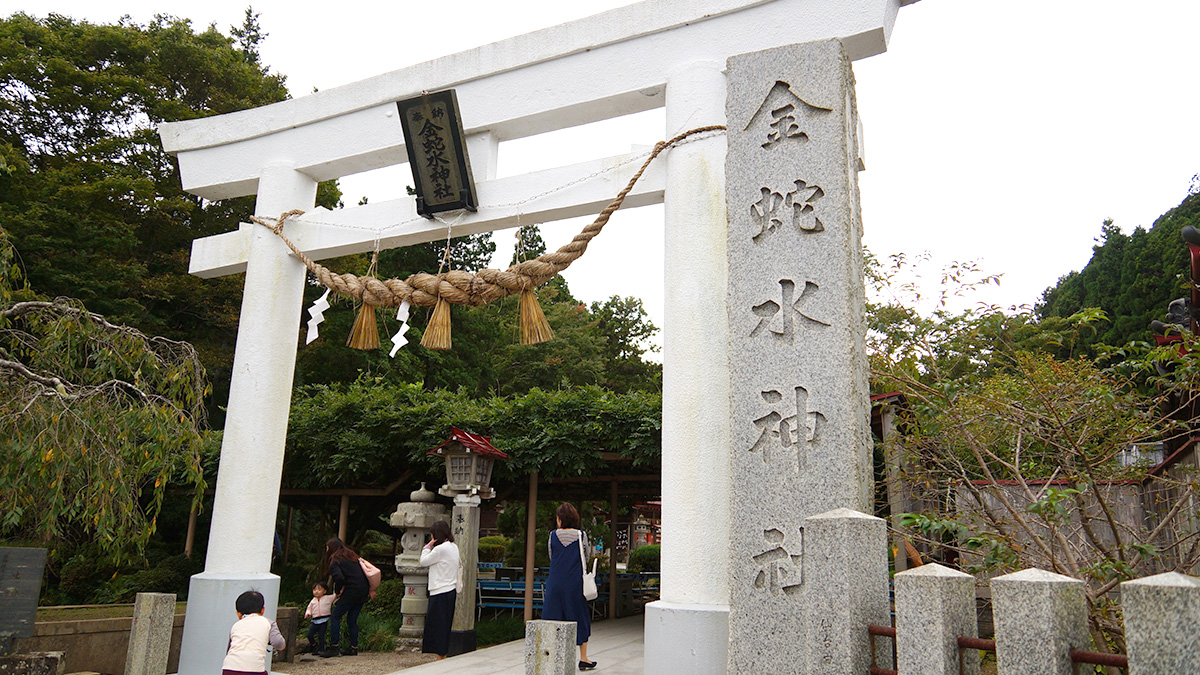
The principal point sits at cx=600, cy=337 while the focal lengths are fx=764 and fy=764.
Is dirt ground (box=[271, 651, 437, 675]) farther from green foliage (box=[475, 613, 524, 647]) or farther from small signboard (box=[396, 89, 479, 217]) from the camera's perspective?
small signboard (box=[396, 89, 479, 217])

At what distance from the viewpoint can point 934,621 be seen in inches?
89.3

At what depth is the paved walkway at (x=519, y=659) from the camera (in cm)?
588

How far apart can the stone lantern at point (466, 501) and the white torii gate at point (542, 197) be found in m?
1.61

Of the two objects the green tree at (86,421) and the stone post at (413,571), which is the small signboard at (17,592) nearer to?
the green tree at (86,421)

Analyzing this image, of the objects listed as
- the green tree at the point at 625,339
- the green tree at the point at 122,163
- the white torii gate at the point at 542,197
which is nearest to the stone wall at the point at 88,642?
the white torii gate at the point at 542,197

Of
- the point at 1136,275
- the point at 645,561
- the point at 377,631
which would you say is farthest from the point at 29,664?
the point at 1136,275

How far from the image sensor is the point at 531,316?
16.3 feet

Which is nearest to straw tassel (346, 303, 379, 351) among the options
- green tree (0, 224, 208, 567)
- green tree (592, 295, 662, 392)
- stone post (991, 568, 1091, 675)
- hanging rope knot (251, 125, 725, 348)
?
hanging rope knot (251, 125, 725, 348)

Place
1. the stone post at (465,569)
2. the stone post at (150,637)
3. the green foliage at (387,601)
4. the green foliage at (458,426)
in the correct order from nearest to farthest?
the stone post at (150,637)
the stone post at (465,569)
the green foliage at (458,426)
the green foliage at (387,601)

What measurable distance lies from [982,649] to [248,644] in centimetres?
324

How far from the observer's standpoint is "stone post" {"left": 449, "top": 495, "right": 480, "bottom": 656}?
22.3 feet

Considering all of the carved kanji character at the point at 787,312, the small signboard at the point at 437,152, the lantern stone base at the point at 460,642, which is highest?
the small signboard at the point at 437,152

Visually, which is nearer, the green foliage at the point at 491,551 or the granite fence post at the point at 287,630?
→ the granite fence post at the point at 287,630

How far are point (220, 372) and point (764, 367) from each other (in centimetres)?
1268
